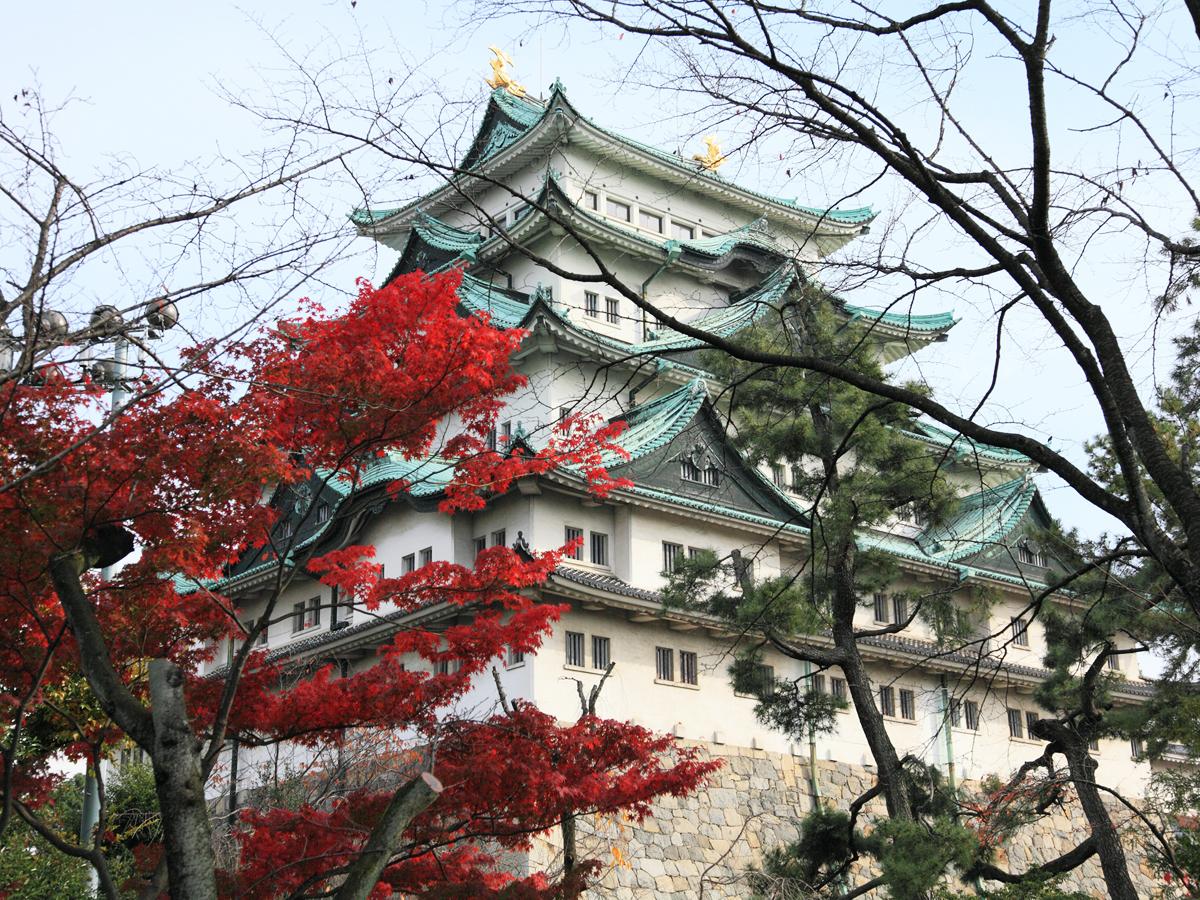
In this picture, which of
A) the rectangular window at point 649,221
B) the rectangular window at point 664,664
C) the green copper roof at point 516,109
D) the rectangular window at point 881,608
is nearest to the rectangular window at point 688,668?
the rectangular window at point 664,664

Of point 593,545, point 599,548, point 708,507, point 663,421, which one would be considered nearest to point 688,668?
point 599,548

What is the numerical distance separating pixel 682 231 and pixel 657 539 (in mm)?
14455

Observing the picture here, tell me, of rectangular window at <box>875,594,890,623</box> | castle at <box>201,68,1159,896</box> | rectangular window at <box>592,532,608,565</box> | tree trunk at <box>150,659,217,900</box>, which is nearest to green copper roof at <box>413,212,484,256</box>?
castle at <box>201,68,1159,896</box>

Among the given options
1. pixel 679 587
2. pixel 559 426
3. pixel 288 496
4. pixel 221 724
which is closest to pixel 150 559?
pixel 221 724

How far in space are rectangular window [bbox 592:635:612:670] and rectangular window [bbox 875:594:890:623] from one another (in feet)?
27.7

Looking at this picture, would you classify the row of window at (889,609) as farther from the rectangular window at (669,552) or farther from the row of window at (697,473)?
the rectangular window at (669,552)

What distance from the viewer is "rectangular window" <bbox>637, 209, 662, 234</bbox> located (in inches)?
1576

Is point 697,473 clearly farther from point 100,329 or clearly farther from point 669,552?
point 100,329

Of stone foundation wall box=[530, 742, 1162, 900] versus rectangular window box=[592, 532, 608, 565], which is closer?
stone foundation wall box=[530, 742, 1162, 900]

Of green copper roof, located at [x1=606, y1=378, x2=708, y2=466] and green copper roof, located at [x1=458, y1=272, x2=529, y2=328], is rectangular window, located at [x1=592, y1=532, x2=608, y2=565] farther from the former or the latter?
green copper roof, located at [x1=458, y1=272, x2=529, y2=328]

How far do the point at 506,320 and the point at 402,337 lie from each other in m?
21.2

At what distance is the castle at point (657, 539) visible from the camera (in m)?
27.5

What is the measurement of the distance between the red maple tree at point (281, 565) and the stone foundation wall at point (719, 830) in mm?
10790

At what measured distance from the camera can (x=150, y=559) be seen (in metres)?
10.9
